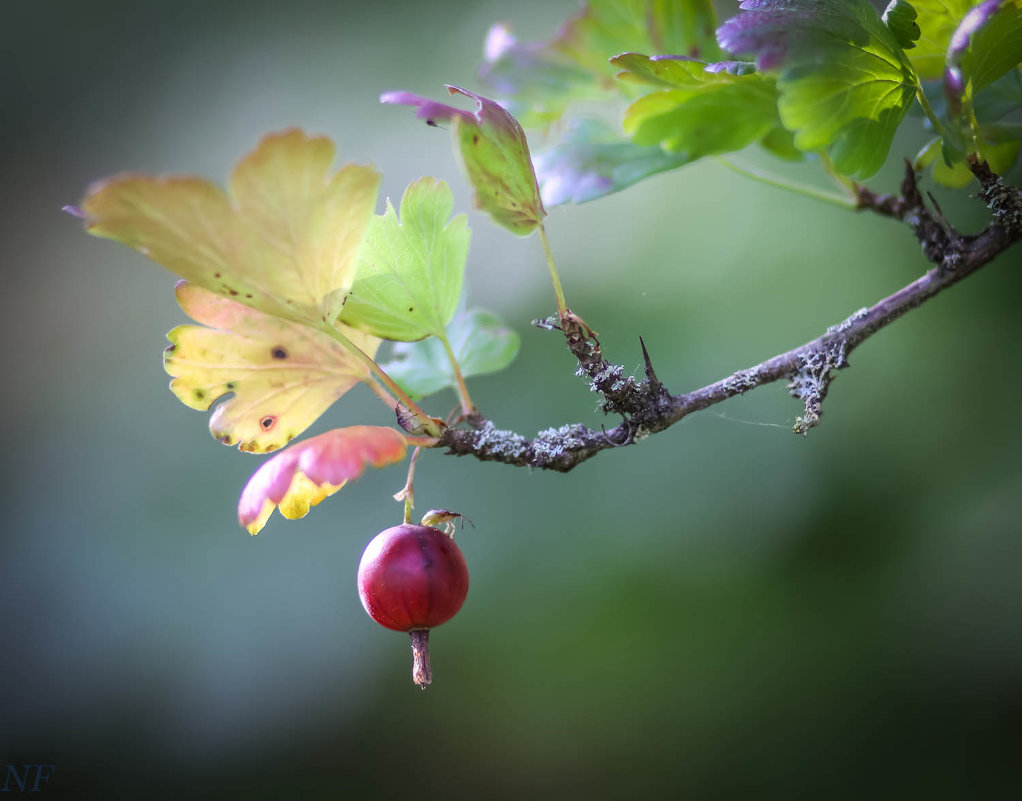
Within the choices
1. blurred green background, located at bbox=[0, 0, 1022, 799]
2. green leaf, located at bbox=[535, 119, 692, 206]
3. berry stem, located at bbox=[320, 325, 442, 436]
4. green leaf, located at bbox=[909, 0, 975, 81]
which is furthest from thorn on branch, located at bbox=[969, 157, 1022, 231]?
blurred green background, located at bbox=[0, 0, 1022, 799]

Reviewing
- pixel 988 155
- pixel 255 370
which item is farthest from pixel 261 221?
pixel 988 155

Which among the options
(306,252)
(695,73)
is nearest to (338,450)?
(306,252)

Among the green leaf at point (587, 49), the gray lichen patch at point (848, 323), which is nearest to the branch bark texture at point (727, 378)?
the gray lichen patch at point (848, 323)

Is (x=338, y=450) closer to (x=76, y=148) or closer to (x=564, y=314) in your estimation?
(x=564, y=314)

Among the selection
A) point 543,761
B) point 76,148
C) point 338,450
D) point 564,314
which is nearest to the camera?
point 338,450

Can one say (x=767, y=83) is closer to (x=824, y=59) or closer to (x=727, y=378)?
(x=824, y=59)

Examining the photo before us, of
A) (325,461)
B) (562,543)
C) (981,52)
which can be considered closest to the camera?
(325,461)
